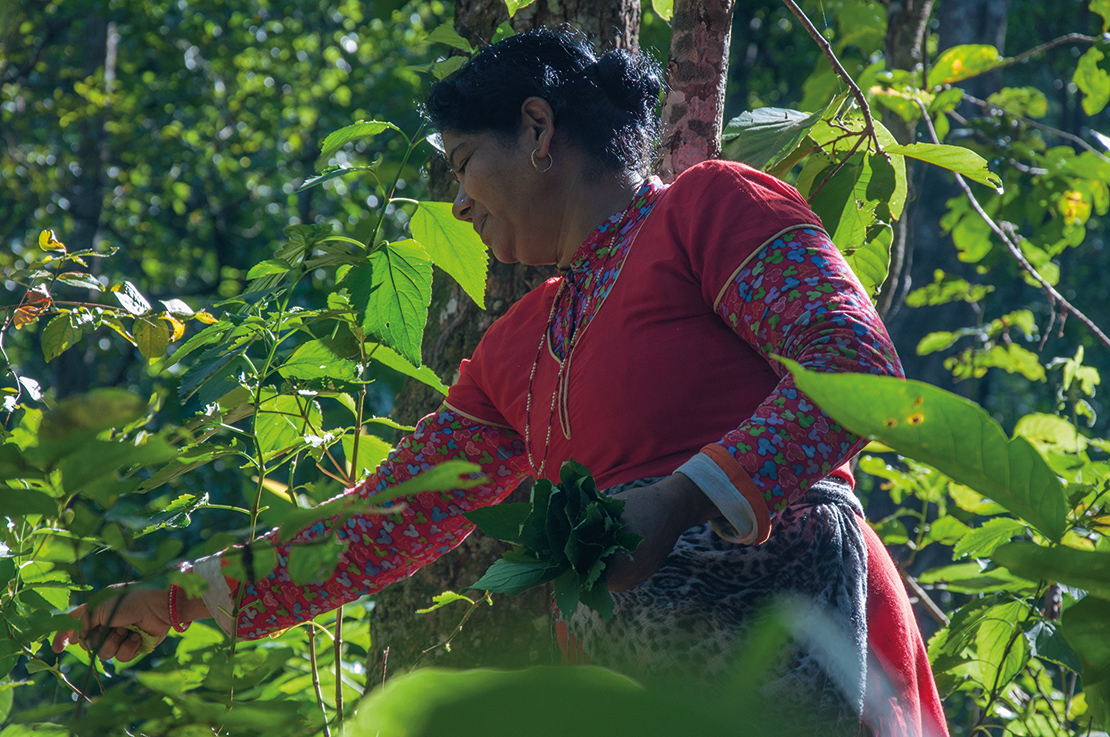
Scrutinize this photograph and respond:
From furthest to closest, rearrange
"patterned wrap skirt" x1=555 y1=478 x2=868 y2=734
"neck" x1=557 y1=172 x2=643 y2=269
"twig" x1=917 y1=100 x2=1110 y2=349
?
1. "twig" x1=917 y1=100 x2=1110 y2=349
2. "neck" x1=557 y1=172 x2=643 y2=269
3. "patterned wrap skirt" x1=555 y1=478 x2=868 y2=734

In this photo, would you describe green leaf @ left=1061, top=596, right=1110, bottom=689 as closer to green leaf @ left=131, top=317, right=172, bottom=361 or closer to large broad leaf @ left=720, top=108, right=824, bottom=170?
large broad leaf @ left=720, top=108, right=824, bottom=170

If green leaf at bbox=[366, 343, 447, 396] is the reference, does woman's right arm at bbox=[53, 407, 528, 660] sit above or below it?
below

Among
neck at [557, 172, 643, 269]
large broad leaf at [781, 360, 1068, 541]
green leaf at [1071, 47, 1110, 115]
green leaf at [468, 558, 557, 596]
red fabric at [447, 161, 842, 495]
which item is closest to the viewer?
large broad leaf at [781, 360, 1068, 541]

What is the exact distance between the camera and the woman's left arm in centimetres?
83

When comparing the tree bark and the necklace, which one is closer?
the necklace

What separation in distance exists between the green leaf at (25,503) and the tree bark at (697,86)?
123 cm

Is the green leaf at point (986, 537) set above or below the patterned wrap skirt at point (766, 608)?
below

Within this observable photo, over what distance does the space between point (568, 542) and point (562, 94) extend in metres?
0.83

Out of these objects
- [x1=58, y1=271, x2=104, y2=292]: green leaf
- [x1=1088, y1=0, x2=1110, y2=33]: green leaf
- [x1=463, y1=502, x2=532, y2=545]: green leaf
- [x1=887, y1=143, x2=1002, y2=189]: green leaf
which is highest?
[x1=1088, y1=0, x2=1110, y2=33]: green leaf

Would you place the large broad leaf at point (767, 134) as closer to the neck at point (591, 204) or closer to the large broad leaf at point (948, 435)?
the neck at point (591, 204)

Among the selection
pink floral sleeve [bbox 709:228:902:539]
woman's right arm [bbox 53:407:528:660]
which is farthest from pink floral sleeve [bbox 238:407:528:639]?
pink floral sleeve [bbox 709:228:902:539]

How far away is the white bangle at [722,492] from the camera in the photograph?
818 mm

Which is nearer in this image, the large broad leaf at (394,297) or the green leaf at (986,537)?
the large broad leaf at (394,297)

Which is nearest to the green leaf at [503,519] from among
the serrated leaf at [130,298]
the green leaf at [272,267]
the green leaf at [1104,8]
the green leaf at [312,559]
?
the green leaf at [312,559]
